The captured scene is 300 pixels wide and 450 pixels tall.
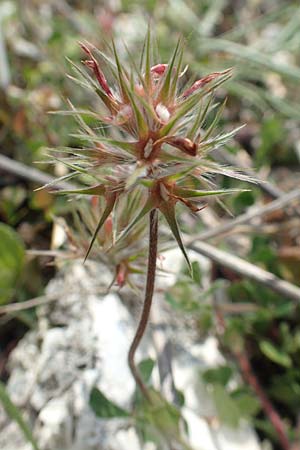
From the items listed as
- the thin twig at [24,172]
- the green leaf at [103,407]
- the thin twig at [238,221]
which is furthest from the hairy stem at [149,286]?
the thin twig at [24,172]

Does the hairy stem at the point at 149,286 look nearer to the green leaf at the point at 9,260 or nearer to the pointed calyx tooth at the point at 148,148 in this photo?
the pointed calyx tooth at the point at 148,148

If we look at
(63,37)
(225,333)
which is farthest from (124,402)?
(63,37)

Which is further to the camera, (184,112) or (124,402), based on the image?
(124,402)

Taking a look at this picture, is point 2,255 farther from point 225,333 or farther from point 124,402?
point 225,333

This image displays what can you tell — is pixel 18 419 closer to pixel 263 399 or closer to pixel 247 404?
pixel 247 404

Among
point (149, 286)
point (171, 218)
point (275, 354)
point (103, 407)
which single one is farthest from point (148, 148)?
point (275, 354)
